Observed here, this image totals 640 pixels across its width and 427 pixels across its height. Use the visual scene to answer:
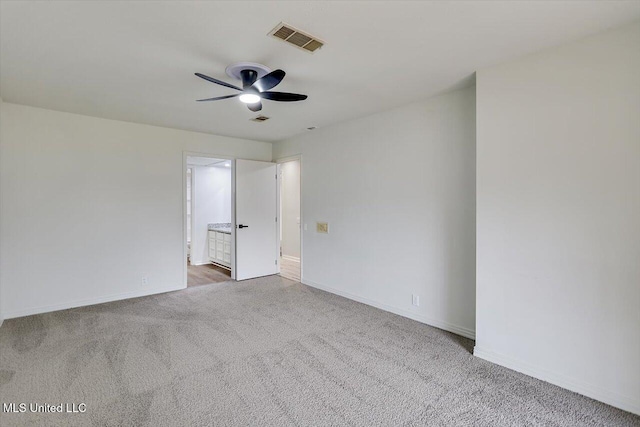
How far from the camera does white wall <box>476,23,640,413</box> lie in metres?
2.00

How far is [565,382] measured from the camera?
7.31ft

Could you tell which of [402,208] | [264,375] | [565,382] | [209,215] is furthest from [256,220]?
[565,382]

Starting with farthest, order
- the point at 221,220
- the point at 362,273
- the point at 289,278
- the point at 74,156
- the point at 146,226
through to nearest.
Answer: the point at 221,220 → the point at 289,278 → the point at 146,226 → the point at 362,273 → the point at 74,156

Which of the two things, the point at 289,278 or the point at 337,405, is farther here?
the point at 289,278

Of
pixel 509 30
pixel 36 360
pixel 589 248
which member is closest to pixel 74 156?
pixel 36 360

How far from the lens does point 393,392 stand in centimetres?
217

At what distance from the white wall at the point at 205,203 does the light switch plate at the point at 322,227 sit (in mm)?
3338

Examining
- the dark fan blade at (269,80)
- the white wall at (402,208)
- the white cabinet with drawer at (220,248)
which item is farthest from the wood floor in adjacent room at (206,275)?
the dark fan blade at (269,80)

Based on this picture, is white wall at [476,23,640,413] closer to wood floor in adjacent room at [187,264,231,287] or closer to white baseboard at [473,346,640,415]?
white baseboard at [473,346,640,415]

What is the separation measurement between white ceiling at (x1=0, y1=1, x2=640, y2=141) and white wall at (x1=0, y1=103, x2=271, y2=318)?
1.93 feet

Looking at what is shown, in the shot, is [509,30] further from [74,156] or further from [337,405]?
[74,156]

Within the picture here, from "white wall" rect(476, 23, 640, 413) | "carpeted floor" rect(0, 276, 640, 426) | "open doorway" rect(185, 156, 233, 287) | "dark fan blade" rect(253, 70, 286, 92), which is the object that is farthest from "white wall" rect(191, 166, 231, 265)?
"white wall" rect(476, 23, 640, 413)

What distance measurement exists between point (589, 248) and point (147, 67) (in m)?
3.74

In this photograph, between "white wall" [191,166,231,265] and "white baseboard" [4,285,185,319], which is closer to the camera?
"white baseboard" [4,285,185,319]
